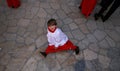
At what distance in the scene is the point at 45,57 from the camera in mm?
4371

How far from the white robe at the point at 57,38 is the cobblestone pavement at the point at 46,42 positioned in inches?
15.2

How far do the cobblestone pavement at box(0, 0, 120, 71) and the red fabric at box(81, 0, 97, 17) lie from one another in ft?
0.76

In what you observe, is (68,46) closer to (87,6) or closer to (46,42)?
(46,42)

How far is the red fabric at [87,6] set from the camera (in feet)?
14.9

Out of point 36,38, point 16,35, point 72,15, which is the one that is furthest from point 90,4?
point 16,35

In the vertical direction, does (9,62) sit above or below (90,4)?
below

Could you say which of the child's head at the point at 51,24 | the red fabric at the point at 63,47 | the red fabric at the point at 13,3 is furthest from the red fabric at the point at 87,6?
the red fabric at the point at 13,3

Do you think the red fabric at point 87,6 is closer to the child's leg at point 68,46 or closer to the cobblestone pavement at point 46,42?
the cobblestone pavement at point 46,42

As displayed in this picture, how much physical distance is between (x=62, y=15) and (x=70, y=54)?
4.15 ft

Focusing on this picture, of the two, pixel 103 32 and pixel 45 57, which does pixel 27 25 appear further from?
pixel 103 32

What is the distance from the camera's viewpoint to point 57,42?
4105mm

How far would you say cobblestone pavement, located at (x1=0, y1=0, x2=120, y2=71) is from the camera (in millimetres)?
4273

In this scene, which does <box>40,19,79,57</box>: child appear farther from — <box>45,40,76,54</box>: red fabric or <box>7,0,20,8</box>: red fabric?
<box>7,0,20,8</box>: red fabric

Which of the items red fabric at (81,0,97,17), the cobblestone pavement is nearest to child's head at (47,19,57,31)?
the cobblestone pavement
